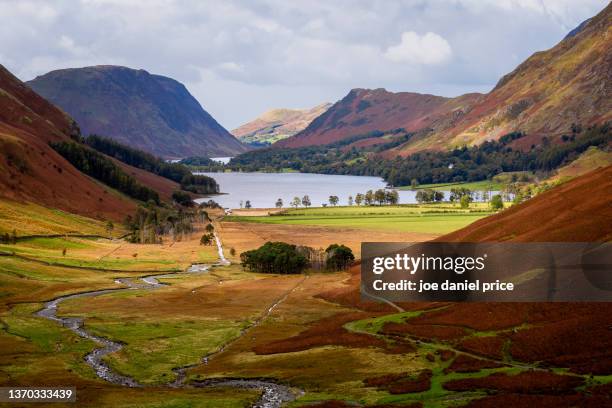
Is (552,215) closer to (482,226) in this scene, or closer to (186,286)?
(482,226)

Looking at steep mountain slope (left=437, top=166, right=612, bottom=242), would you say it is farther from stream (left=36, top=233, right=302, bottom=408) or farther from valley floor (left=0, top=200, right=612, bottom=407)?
stream (left=36, top=233, right=302, bottom=408)

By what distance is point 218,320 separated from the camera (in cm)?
12400

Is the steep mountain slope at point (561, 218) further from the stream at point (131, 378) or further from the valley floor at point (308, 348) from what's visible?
the stream at point (131, 378)

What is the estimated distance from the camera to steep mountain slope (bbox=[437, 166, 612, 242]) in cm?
A: 10488

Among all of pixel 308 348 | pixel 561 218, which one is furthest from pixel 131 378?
pixel 561 218

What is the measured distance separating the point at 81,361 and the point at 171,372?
13.0 meters

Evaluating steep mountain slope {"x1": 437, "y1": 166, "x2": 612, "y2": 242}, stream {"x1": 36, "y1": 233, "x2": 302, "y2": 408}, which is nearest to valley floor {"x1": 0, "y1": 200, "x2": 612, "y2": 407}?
stream {"x1": 36, "y1": 233, "x2": 302, "y2": 408}

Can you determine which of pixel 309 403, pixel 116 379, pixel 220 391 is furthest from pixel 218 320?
pixel 309 403

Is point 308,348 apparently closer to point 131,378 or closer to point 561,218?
point 131,378

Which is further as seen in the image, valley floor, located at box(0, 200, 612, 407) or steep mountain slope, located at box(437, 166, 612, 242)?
steep mountain slope, located at box(437, 166, 612, 242)

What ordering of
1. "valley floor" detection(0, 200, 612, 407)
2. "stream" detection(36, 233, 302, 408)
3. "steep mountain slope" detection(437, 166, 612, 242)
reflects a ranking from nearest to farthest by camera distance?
"valley floor" detection(0, 200, 612, 407), "stream" detection(36, 233, 302, 408), "steep mountain slope" detection(437, 166, 612, 242)

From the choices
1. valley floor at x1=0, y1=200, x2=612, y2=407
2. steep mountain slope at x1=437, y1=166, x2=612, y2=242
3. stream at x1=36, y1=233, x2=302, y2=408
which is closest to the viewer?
valley floor at x1=0, y1=200, x2=612, y2=407

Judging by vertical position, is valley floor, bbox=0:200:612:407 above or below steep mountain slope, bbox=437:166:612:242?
below

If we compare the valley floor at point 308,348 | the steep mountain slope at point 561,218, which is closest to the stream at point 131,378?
the valley floor at point 308,348
